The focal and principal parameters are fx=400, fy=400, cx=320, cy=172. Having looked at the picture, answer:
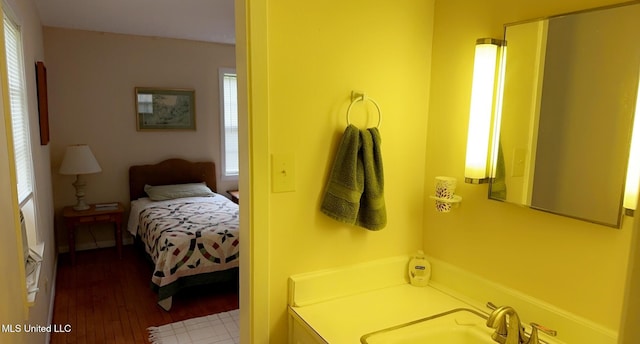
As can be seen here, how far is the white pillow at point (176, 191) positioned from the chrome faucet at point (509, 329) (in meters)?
4.03

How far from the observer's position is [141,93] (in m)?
4.72

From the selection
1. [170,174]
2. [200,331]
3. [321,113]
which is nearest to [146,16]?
[170,174]

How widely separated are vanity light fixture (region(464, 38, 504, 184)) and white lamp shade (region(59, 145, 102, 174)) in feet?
13.2

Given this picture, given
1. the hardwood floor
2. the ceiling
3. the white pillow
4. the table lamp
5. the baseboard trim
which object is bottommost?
the hardwood floor

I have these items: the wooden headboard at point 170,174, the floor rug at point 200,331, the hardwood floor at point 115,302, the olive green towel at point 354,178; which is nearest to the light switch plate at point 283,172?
the olive green towel at point 354,178

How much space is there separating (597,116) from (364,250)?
0.91m

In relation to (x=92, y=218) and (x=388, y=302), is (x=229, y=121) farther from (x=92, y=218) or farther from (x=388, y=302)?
(x=388, y=302)

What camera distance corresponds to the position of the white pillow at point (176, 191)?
14.9ft

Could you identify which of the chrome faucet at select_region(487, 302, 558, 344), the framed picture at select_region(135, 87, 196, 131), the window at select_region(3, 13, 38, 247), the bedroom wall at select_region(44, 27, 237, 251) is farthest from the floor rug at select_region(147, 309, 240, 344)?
the framed picture at select_region(135, 87, 196, 131)

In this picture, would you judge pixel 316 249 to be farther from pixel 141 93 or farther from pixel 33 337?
pixel 141 93

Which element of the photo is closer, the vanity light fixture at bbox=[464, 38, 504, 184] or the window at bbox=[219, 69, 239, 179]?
the vanity light fixture at bbox=[464, 38, 504, 184]

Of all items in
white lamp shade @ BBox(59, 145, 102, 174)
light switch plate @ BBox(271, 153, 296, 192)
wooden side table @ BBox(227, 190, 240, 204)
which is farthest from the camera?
wooden side table @ BBox(227, 190, 240, 204)

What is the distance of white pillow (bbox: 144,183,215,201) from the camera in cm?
455

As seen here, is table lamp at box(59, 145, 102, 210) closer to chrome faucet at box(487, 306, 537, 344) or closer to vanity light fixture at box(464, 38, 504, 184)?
vanity light fixture at box(464, 38, 504, 184)
